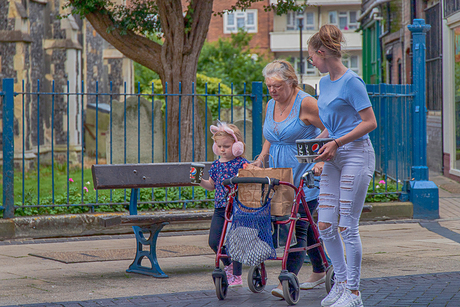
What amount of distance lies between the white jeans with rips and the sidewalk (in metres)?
0.44

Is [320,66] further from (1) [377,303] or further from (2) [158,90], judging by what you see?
(2) [158,90]

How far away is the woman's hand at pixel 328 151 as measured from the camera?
4.10m

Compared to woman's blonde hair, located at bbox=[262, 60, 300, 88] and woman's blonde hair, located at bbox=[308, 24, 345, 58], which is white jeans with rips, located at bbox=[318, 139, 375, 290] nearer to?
woman's blonde hair, located at bbox=[308, 24, 345, 58]

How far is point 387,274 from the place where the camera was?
5.58 m

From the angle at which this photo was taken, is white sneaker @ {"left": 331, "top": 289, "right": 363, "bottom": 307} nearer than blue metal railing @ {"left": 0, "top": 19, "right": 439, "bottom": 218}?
Yes

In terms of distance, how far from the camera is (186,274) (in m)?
5.82

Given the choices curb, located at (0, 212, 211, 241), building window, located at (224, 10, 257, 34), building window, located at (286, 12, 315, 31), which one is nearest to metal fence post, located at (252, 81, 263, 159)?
curb, located at (0, 212, 211, 241)

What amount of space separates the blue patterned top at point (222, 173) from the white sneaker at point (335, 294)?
3.79 ft

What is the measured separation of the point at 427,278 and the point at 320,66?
2211mm

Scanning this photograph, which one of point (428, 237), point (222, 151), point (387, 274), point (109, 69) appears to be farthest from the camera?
point (109, 69)

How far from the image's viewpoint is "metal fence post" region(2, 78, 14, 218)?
25.5ft

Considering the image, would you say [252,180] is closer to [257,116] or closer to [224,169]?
[224,169]

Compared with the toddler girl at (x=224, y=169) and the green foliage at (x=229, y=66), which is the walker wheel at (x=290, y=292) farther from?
the green foliage at (x=229, y=66)

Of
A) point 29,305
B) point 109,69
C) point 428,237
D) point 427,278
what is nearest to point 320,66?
point 427,278
